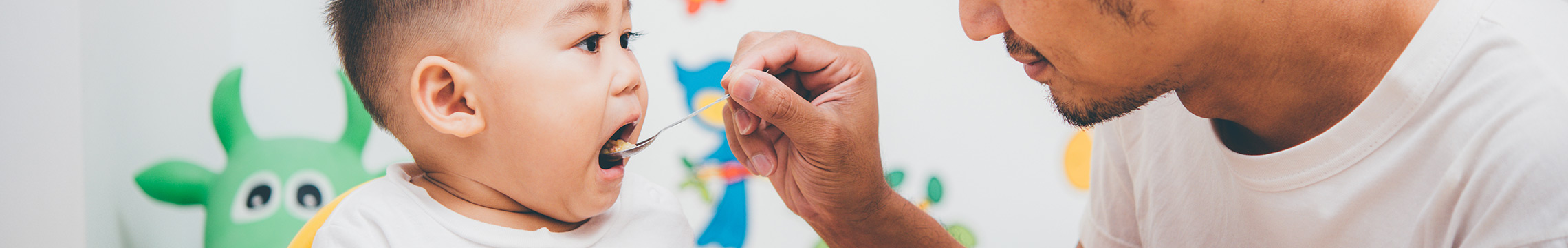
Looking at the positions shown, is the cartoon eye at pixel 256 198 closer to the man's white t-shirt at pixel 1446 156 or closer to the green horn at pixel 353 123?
the green horn at pixel 353 123

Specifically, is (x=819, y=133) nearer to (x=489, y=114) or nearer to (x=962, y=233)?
(x=489, y=114)

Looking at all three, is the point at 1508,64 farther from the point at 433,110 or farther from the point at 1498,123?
the point at 433,110

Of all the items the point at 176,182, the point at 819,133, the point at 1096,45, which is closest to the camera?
→ the point at 1096,45

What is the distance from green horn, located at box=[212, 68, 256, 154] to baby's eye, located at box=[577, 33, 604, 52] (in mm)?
810

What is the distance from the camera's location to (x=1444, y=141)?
0.75 meters

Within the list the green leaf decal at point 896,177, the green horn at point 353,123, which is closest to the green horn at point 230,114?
the green horn at point 353,123

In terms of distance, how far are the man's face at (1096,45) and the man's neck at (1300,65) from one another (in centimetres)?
4

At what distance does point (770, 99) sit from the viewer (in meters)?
0.87

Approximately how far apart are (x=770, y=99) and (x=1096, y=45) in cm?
33

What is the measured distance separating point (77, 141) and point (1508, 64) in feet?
5.13

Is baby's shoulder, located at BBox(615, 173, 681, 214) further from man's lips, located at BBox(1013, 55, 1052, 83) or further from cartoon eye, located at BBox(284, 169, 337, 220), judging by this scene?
cartoon eye, located at BBox(284, 169, 337, 220)

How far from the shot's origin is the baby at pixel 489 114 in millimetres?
759

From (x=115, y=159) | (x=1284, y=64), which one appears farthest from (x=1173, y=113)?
(x=115, y=159)

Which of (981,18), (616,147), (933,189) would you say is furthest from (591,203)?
(933,189)
